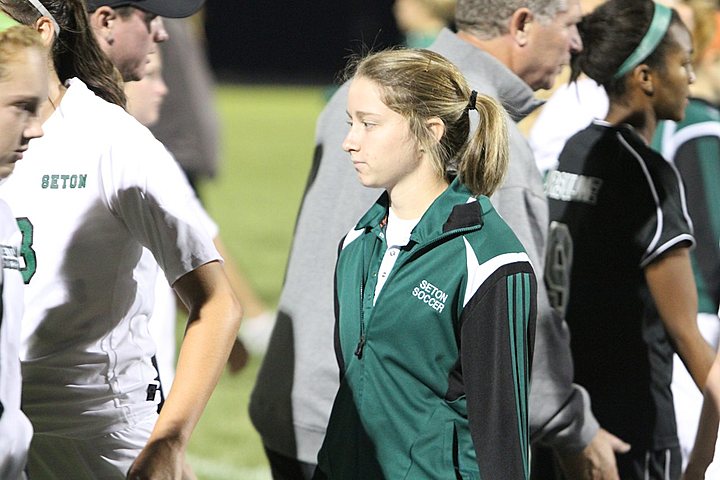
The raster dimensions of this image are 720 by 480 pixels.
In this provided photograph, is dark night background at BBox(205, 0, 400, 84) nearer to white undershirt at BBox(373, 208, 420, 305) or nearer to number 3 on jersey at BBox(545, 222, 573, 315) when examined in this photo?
A: number 3 on jersey at BBox(545, 222, 573, 315)

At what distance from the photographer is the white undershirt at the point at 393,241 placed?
2.74 m

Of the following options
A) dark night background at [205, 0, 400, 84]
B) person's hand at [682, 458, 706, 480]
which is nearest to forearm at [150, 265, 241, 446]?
person's hand at [682, 458, 706, 480]

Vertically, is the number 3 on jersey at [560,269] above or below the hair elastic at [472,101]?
below

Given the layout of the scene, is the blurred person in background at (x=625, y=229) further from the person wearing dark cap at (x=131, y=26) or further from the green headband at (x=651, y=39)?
the person wearing dark cap at (x=131, y=26)

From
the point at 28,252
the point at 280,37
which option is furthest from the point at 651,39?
the point at 280,37

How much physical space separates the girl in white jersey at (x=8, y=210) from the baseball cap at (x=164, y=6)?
897 mm

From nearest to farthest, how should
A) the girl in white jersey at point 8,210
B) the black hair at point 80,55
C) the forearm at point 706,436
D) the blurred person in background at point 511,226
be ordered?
the girl in white jersey at point 8,210
the black hair at point 80,55
the forearm at point 706,436
the blurred person in background at point 511,226

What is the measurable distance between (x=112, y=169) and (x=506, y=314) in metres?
0.89

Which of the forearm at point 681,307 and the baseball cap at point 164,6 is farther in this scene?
the forearm at point 681,307

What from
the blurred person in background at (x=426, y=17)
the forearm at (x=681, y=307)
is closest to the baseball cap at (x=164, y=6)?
the forearm at (x=681, y=307)

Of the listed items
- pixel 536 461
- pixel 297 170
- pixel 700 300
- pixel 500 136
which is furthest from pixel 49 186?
pixel 297 170

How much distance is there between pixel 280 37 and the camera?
32.9m

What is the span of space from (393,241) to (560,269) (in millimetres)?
1121

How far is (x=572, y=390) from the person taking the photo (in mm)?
3199
